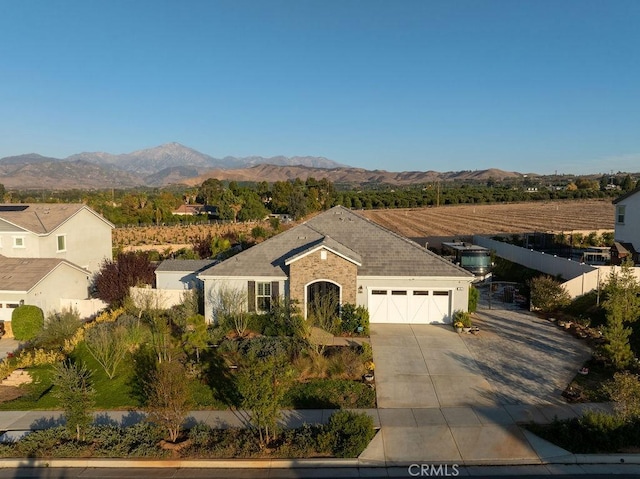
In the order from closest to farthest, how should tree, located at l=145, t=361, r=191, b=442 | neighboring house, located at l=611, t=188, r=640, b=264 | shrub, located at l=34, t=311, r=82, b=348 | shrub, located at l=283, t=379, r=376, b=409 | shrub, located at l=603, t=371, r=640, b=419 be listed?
shrub, located at l=603, t=371, r=640, b=419 → tree, located at l=145, t=361, r=191, b=442 → shrub, located at l=283, t=379, r=376, b=409 → shrub, located at l=34, t=311, r=82, b=348 → neighboring house, located at l=611, t=188, r=640, b=264

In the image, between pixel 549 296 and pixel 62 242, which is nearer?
pixel 549 296

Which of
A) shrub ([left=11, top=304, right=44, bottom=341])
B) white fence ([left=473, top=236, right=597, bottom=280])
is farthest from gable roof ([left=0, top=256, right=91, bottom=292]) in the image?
white fence ([left=473, top=236, right=597, bottom=280])

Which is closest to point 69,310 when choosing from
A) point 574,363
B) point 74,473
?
point 74,473

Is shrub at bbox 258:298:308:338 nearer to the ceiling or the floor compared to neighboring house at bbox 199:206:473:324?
nearer to the floor

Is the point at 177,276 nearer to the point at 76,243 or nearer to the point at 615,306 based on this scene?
the point at 76,243

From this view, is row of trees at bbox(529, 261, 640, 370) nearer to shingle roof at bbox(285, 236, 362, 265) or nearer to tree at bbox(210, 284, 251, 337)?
shingle roof at bbox(285, 236, 362, 265)

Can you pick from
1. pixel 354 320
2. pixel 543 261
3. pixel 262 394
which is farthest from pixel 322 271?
pixel 543 261
